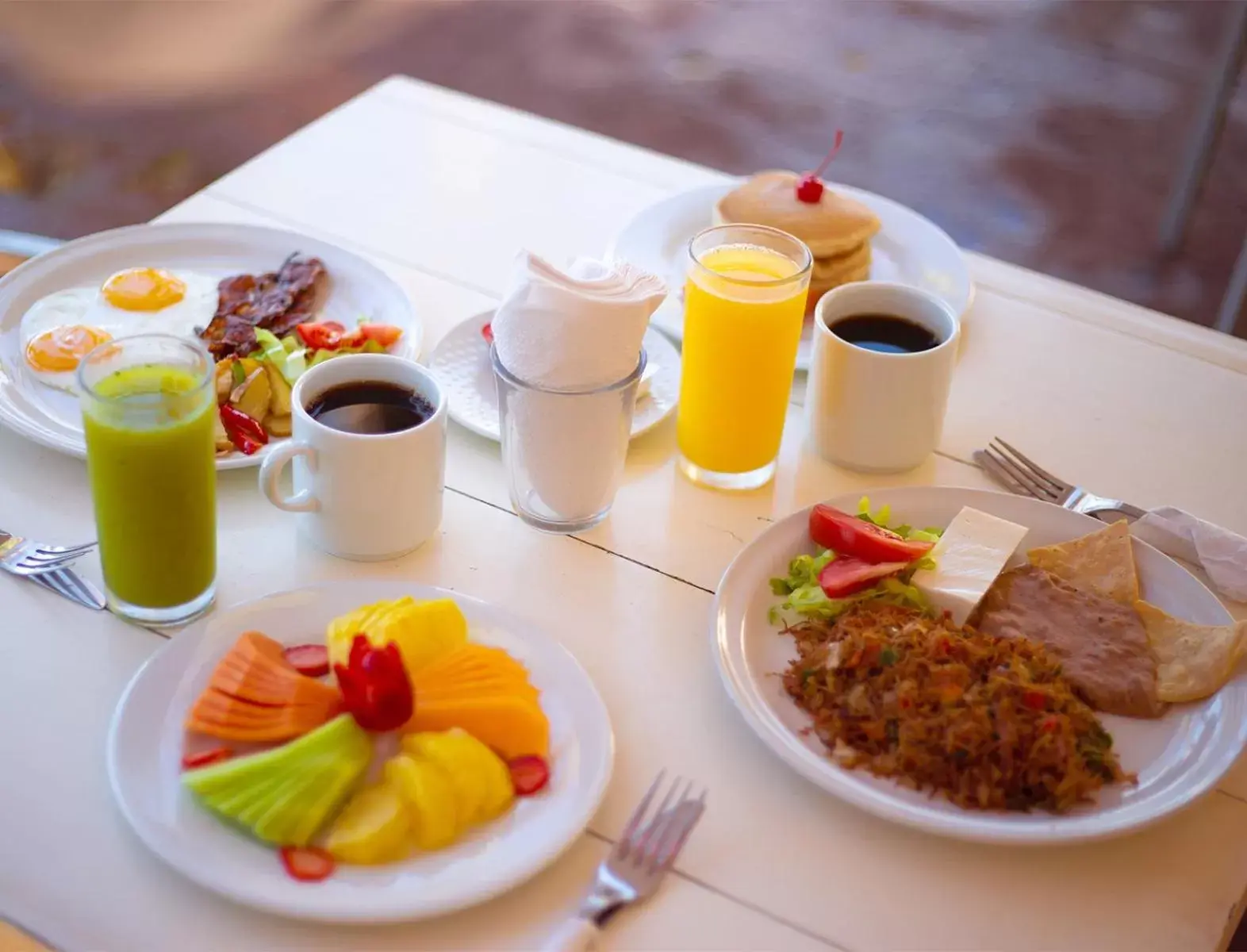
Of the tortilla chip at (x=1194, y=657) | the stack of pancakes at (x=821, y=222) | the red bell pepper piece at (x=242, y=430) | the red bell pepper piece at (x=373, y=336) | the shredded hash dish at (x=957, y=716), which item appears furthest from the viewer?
the stack of pancakes at (x=821, y=222)

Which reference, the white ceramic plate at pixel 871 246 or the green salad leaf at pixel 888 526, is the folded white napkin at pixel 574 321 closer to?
the green salad leaf at pixel 888 526

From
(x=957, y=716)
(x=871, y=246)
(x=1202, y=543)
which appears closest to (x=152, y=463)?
(x=957, y=716)

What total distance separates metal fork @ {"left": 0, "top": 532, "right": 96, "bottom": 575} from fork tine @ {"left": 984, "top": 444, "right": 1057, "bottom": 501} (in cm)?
99

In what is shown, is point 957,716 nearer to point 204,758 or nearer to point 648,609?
point 648,609

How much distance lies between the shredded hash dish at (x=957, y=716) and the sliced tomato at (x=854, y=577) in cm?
6

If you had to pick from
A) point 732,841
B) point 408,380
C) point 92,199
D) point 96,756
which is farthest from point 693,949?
point 92,199

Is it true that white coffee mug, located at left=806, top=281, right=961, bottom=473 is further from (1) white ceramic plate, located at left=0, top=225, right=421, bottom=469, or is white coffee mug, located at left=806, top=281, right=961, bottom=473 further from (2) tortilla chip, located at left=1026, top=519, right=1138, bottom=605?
(1) white ceramic plate, located at left=0, top=225, right=421, bottom=469

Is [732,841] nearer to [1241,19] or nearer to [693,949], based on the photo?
[693,949]

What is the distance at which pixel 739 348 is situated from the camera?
134 cm

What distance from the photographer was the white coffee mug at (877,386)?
140cm

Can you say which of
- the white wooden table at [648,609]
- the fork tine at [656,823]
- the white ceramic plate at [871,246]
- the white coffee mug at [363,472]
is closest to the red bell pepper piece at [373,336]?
the white wooden table at [648,609]

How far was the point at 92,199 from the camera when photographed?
3.65 m

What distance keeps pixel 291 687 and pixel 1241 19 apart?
3416mm

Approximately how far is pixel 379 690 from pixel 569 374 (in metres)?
0.39
